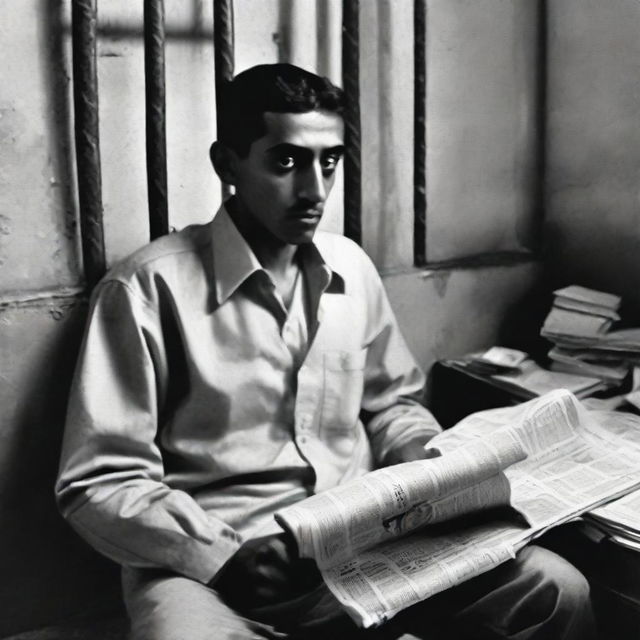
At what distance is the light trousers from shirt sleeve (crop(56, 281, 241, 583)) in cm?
5

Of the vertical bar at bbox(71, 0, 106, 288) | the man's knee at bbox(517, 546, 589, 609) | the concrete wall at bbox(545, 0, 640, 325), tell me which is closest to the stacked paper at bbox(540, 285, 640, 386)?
the concrete wall at bbox(545, 0, 640, 325)

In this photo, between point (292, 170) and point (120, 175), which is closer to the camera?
point (292, 170)

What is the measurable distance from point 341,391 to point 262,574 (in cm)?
41

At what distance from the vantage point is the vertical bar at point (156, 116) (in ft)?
4.74

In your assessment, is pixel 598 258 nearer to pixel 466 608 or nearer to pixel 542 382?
pixel 542 382

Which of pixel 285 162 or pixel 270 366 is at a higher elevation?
pixel 285 162

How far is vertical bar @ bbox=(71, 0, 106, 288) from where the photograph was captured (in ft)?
4.54

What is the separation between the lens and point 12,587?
150cm

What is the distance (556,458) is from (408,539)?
410mm

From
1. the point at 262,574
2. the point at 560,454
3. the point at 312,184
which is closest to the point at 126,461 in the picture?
the point at 262,574

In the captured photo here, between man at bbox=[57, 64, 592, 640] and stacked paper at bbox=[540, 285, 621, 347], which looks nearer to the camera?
man at bbox=[57, 64, 592, 640]

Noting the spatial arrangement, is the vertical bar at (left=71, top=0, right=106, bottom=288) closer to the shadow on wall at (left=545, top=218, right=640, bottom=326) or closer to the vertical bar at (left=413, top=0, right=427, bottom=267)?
the vertical bar at (left=413, top=0, right=427, bottom=267)

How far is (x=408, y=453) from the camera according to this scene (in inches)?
57.8

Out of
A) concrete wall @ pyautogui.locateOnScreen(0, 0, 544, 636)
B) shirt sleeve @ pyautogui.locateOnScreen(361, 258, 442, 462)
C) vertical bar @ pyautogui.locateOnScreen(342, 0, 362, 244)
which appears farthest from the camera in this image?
vertical bar @ pyautogui.locateOnScreen(342, 0, 362, 244)
